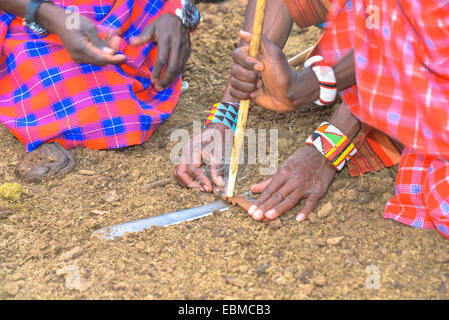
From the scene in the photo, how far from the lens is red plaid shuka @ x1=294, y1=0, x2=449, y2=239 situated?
1387 mm

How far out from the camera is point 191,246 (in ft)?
5.44

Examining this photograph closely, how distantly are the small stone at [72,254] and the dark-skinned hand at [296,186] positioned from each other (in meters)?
0.60

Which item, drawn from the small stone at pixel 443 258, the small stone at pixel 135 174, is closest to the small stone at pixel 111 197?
the small stone at pixel 135 174

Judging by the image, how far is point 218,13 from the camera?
3.35 meters

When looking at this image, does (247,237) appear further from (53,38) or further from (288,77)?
(53,38)

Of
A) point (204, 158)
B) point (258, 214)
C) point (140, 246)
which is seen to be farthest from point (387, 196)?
point (140, 246)

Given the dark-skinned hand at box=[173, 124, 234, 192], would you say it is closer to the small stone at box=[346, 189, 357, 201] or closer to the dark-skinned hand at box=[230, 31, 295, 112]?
the dark-skinned hand at box=[230, 31, 295, 112]

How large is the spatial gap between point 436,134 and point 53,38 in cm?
152

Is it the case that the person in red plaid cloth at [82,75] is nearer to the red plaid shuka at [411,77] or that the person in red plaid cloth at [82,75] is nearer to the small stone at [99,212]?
the small stone at [99,212]

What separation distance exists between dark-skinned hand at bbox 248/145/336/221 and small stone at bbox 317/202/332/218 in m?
0.03

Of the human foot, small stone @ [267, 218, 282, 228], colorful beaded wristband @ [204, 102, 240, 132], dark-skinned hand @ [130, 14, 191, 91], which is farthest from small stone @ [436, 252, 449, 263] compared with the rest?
the human foot

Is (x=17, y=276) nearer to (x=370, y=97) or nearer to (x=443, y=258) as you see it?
(x=370, y=97)

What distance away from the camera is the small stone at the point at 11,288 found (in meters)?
1.49

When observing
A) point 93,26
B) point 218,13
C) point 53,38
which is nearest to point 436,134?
point 93,26
